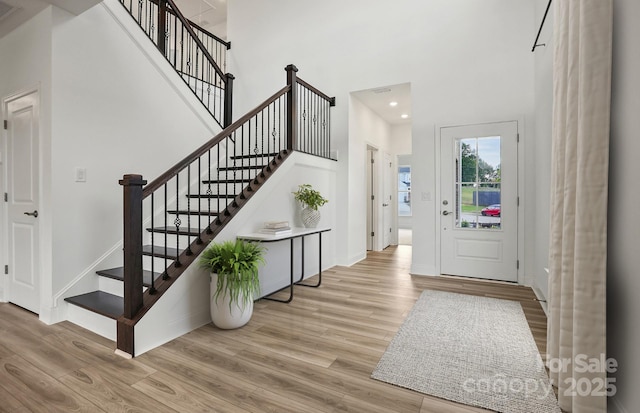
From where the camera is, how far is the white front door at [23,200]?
3.06m

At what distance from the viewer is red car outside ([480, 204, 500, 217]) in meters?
4.39

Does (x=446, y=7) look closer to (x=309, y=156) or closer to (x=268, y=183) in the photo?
(x=309, y=156)

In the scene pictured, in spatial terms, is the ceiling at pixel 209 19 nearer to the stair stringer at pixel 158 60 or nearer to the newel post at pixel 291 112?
the stair stringer at pixel 158 60

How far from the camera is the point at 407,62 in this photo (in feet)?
16.0

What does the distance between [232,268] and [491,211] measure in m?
3.46

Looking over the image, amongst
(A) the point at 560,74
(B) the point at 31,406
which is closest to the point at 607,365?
(A) the point at 560,74

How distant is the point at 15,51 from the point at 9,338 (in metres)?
2.69

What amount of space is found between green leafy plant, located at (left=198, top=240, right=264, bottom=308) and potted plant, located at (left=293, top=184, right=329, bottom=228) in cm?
153

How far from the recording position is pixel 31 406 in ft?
5.85

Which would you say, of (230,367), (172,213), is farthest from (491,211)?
(172,213)

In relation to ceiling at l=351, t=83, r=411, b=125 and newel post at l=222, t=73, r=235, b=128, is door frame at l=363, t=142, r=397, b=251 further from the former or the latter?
newel post at l=222, t=73, r=235, b=128

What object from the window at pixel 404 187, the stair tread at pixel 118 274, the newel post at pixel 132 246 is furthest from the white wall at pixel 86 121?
the window at pixel 404 187

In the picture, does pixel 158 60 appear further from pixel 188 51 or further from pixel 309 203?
pixel 309 203

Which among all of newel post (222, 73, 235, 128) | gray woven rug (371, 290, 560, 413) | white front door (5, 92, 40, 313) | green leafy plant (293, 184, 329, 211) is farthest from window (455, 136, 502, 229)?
white front door (5, 92, 40, 313)
